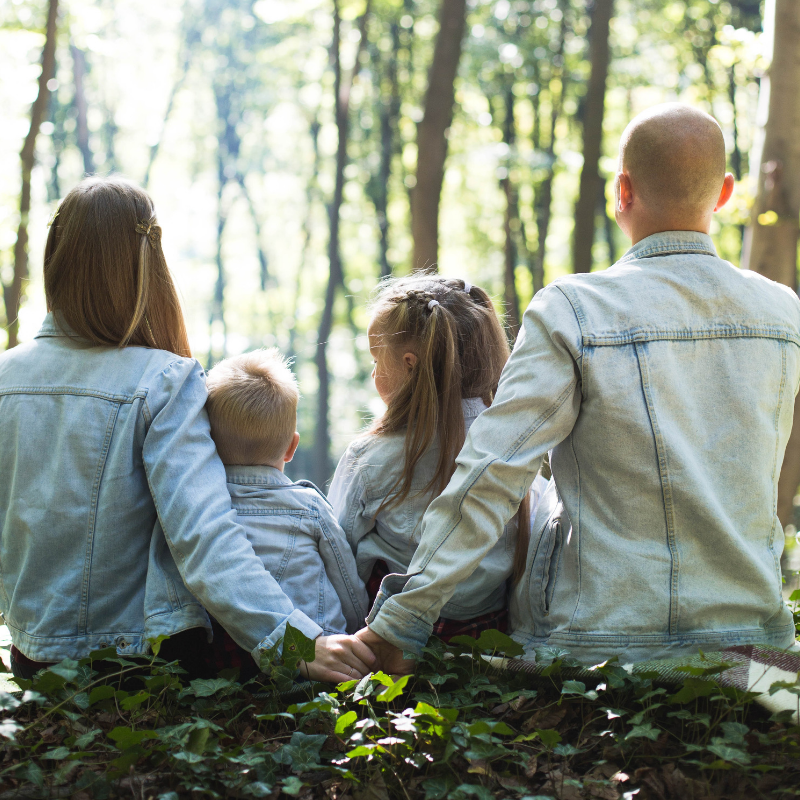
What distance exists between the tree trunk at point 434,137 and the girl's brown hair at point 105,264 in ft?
16.7

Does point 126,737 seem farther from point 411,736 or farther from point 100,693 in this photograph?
point 411,736

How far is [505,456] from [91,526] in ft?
4.65

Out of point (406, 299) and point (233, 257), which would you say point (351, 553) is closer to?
point (406, 299)

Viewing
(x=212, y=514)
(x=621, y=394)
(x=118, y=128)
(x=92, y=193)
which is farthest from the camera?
(x=118, y=128)

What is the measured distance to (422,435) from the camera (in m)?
2.97

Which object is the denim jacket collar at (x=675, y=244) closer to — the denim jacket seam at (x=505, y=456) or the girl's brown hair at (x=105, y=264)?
the denim jacket seam at (x=505, y=456)

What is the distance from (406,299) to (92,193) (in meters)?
1.19

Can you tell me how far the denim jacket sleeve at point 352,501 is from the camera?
10.0 ft

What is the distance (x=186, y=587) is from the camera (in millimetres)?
2711

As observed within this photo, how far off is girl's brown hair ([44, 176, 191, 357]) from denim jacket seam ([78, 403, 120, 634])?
33 centimetres

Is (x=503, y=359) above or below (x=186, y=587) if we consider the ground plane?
above

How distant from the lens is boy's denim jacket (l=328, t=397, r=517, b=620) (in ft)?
9.43

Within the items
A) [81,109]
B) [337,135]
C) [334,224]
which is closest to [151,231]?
[334,224]

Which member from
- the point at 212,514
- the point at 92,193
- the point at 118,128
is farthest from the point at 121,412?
the point at 118,128
